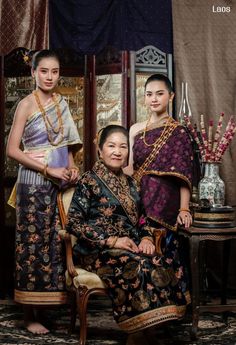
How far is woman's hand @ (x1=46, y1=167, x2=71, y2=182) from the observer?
4.01 m

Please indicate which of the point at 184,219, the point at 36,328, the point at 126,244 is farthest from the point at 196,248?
the point at 36,328

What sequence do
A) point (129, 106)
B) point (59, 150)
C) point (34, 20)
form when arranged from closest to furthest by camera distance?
point (59, 150) → point (34, 20) → point (129, 106)

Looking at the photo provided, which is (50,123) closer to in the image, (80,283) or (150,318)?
(80,283)

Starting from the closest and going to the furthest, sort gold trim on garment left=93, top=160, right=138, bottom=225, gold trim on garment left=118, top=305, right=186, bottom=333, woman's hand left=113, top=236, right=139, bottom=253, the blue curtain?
1. gold trim on garment left=118, top=305, right=186, bottom=333
2. woman's hand left=113, top=236, right=139, bottom=253
3. gold trim on garment left=93, top=160, right=138, bottom=225
4. the blue curtain

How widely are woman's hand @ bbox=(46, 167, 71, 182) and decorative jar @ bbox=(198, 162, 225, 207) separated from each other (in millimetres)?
851

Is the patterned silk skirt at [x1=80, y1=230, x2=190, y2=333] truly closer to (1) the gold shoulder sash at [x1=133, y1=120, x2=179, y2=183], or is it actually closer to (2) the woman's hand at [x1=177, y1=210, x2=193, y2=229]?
(2) the woman's hand at [x1=177, y1=210, x2=193, y2=229]

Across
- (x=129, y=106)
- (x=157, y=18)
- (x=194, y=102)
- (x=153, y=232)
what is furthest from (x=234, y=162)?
(x=153, y=232)

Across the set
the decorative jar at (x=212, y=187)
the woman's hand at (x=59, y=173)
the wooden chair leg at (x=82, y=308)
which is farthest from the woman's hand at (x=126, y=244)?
the decorative jar at (x=212, y=187)

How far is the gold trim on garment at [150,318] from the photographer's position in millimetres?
3484

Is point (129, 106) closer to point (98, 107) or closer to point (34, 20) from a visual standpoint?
point (98, 107)

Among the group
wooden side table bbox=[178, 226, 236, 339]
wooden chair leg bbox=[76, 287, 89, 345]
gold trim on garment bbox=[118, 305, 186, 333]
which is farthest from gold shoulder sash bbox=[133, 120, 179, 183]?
gold trim on garment bbox=[118, 305, 186, 333]

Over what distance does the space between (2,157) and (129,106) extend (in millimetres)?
1062

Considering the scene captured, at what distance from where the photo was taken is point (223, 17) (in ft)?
16.7

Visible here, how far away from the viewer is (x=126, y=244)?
145 inches
